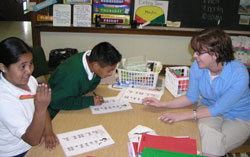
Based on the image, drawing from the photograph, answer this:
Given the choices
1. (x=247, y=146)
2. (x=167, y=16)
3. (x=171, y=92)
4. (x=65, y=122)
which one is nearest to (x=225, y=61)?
(x=171, y=92)

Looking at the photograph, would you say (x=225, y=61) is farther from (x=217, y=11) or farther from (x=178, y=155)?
(x=217, y=11)

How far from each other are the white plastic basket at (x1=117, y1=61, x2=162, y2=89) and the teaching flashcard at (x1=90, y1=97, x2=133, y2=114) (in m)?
0.30

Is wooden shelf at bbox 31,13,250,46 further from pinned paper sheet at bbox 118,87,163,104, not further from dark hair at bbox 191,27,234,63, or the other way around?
dark hair at bbox 191,27,234,63

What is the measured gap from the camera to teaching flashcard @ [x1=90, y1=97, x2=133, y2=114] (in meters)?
1.30

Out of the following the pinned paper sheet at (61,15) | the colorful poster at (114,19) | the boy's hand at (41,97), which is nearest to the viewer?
the boy's hand at (41,97)

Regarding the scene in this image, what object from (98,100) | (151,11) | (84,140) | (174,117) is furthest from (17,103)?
(151,11)

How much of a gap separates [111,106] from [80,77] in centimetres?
27

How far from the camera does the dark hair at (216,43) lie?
1228 mm

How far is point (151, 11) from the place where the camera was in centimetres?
311

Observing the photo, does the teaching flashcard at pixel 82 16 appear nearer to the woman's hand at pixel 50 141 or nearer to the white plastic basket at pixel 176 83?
the white plastic basket at pixel 176 83

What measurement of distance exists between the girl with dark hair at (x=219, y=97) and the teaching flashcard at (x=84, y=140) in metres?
0.36

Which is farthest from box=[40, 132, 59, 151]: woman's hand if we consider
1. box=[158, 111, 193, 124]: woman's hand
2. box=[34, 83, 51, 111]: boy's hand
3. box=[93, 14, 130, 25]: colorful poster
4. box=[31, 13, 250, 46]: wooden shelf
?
box=[93, 14, 130, 25]: colorful poster

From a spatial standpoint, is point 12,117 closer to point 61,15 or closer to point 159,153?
point 159,153

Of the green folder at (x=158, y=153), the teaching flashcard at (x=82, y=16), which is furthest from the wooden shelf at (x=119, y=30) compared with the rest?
the green folder at (x=158, y=153)
